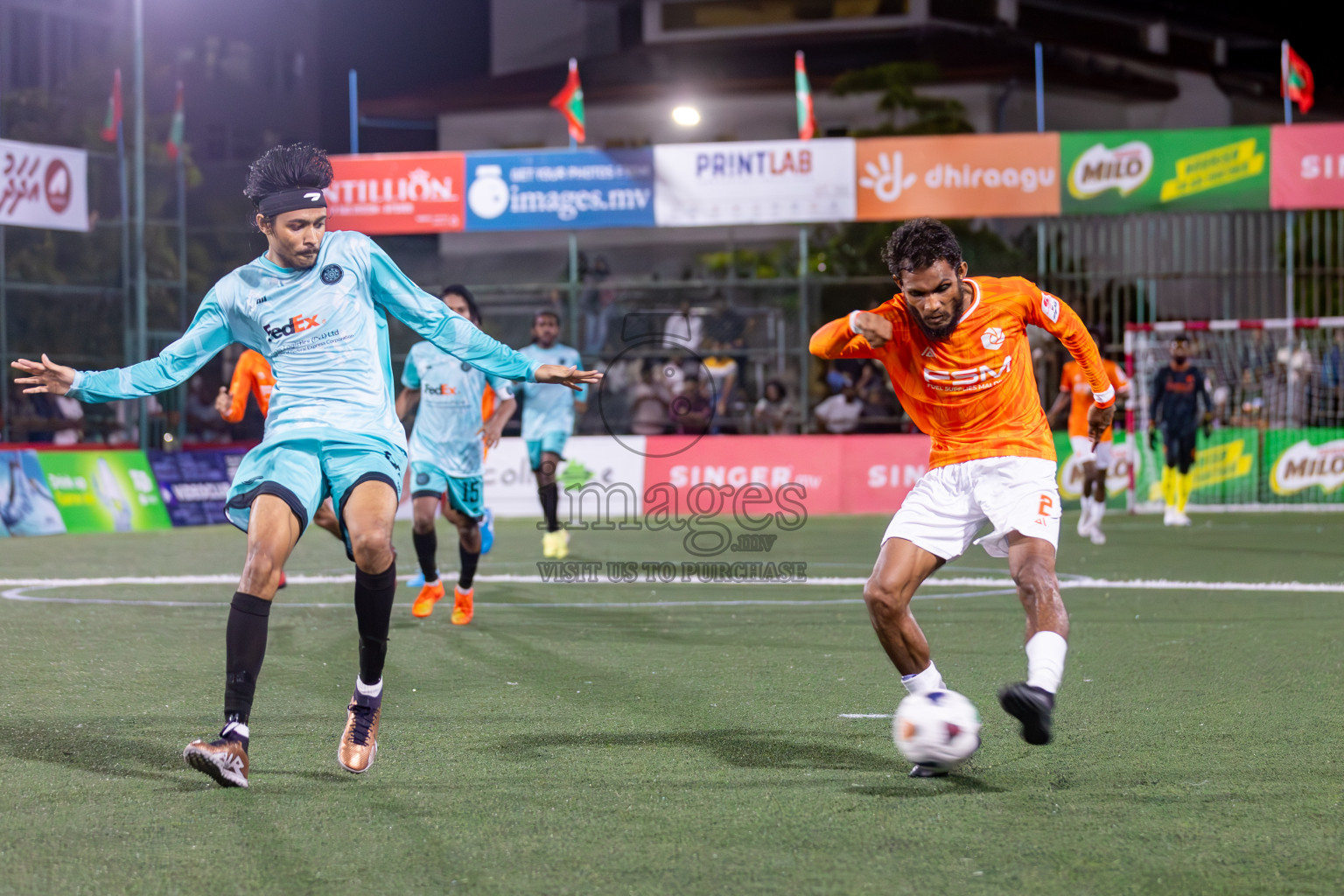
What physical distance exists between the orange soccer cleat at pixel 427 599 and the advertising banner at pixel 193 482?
33.1 feet

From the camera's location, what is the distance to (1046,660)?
4.54 metres

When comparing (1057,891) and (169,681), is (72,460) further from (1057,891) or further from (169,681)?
(1057,891)

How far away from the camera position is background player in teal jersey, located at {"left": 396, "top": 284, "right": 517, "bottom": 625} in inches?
367

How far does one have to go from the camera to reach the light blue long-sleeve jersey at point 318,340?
16.6ft

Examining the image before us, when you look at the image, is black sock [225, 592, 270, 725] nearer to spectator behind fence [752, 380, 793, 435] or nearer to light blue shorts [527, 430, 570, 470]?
light blue shorts [527, 430, 570, 470]

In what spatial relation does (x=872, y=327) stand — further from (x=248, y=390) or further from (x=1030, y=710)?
(x=248, y=390)

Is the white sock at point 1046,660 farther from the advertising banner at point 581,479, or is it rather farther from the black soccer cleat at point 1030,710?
the advertising banner at point 581,479

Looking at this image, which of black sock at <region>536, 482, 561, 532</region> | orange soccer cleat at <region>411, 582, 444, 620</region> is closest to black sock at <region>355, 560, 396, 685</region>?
orange soccer cleat at <region>411, 582, 444, 620</region>

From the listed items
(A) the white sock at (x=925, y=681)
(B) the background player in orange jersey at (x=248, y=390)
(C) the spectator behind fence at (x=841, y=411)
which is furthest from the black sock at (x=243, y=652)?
(C) the spectator behind fence at (x=841, y=411)

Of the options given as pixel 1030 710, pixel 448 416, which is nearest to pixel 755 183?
pixel 448 416

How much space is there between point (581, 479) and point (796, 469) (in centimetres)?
296

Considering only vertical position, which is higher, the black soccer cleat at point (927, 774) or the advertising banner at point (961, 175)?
the advertising banner at point (961, 175)

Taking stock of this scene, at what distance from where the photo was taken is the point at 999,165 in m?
19.8

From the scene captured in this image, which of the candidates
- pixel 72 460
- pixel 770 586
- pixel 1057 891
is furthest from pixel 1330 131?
pixel 1057 891
